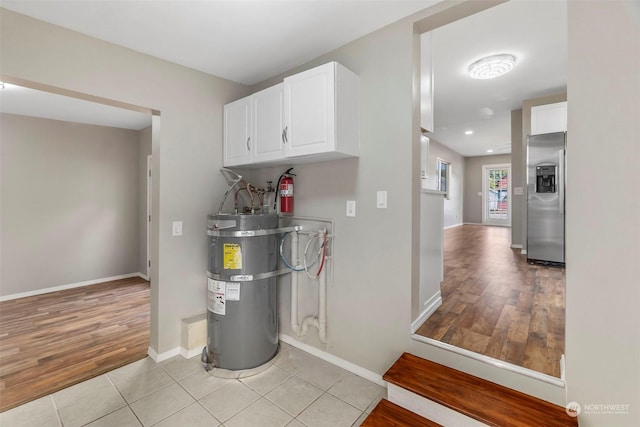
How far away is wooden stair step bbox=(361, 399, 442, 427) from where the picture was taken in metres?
1.55

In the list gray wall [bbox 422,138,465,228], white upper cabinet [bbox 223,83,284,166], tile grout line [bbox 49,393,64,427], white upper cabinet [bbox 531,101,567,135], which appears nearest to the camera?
tile grout line [bbox 49,393,64,427]

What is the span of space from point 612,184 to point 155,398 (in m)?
2.77

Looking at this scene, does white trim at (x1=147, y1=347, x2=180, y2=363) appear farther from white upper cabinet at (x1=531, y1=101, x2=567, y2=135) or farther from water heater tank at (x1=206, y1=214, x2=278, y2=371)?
white upper cabinet at (x1=531, y1=101, x2=567, y2=135)

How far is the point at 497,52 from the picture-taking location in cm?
282

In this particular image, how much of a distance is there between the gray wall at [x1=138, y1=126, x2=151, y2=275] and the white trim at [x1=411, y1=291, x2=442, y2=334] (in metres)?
4.58

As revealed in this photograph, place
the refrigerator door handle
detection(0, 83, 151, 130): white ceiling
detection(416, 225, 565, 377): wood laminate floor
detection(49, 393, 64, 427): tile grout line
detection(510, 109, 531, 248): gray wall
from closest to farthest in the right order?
detection(49, 393, 64, 427): tile grout line
detection(416, 225, 565, 377): wood laminate floor
detection(0, 83, 151, 130): white ceiling
the refrigerator door handle
detection(510, 109, 531, 248): gray wall

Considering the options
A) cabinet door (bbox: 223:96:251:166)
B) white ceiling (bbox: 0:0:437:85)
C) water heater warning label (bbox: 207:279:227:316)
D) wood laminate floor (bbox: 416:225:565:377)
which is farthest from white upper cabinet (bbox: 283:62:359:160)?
wood laminate floor (bbox: 416:225:565:377)

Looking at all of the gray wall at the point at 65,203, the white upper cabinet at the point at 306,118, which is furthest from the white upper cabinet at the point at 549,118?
the gray wall at the point at 65,203

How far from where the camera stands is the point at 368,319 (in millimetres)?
2115

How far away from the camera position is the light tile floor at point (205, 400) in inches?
67.5

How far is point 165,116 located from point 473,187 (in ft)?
34.5

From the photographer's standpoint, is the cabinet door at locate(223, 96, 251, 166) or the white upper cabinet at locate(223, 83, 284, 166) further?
the cabinet door at locate(223, 96, 251, 166)

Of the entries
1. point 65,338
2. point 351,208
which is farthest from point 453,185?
point 65,338

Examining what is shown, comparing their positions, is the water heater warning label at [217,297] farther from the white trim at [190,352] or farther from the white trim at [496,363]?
the white trim at [496,363]
